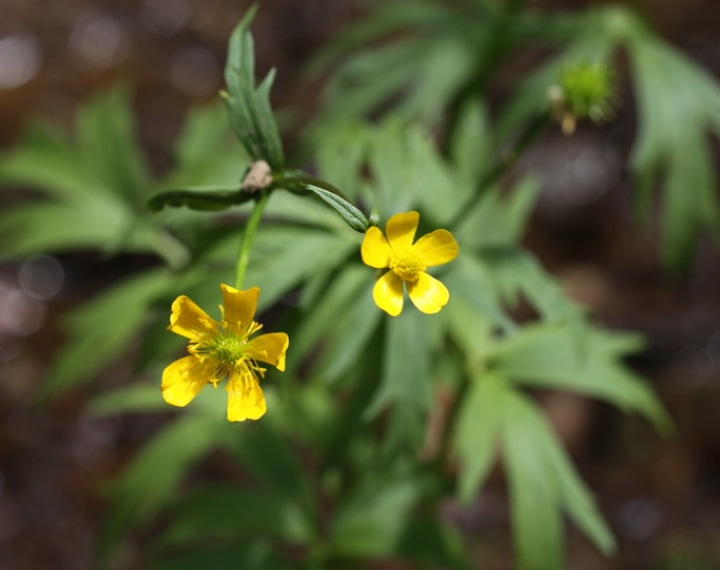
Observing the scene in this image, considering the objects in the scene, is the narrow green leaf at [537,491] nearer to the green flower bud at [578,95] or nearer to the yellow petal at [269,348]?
the green flower bud at [578,95]

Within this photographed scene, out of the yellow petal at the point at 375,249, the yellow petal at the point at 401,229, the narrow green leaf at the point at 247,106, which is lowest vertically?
the yellow petal at the point at 375,249

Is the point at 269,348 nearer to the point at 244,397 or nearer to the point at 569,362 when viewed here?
the point at 244,397

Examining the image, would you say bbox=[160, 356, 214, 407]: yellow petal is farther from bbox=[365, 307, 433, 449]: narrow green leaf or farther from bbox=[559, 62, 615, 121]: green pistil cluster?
bbox=[559, 62, 615, 121]: green pistil cluster

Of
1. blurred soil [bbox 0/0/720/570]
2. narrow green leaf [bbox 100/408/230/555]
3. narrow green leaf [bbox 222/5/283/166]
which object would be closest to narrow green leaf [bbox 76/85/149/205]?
narrow green leaf [bbox 100/408/230/555]

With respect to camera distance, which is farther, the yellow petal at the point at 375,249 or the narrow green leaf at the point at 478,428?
the narrow green leaf at the point at 478,428

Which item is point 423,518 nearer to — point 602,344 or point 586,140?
point 602,344

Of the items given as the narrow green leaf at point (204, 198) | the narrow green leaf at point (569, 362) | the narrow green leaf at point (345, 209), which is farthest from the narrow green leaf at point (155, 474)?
the narrow green leaf at point (345, 209)
